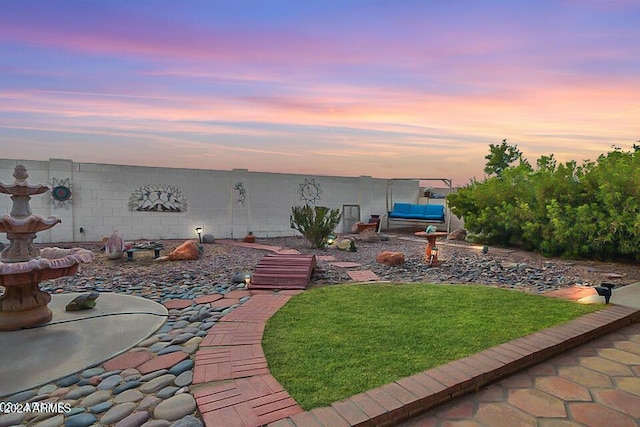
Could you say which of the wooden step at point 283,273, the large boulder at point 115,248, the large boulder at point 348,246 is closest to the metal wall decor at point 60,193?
the large boulder at point 115,248

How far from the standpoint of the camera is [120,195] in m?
9.03

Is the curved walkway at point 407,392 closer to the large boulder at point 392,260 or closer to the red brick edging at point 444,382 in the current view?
the red brick edging at point 444,382

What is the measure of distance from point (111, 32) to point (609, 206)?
28.9 feet

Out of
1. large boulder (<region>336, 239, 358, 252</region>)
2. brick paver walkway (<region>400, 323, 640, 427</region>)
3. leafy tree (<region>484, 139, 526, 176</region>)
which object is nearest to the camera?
brick paver walkway (<region>400, 323, 640, 427</region>)

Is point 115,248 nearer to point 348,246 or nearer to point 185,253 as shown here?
point 185,253

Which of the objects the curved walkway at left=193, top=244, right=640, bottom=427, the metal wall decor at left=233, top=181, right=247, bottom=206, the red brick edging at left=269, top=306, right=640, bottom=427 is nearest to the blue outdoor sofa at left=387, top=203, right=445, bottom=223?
the metal wall decor at left=233, top=181, right=247, bottom=206

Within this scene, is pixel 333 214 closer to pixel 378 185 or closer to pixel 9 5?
pixel 378 185

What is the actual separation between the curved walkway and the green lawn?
10 centimetres

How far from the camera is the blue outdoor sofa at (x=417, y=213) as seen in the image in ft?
40.7

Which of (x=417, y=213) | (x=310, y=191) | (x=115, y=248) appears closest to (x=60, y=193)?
(x=115, y=248)

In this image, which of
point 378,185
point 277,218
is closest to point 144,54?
point 277,218

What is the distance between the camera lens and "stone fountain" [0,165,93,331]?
124 inches

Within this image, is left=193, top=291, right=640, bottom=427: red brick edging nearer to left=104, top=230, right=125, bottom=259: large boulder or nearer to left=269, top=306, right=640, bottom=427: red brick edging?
left=269, top=306, right=640, bottom=427: red brick edging

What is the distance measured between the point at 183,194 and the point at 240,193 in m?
1.62
